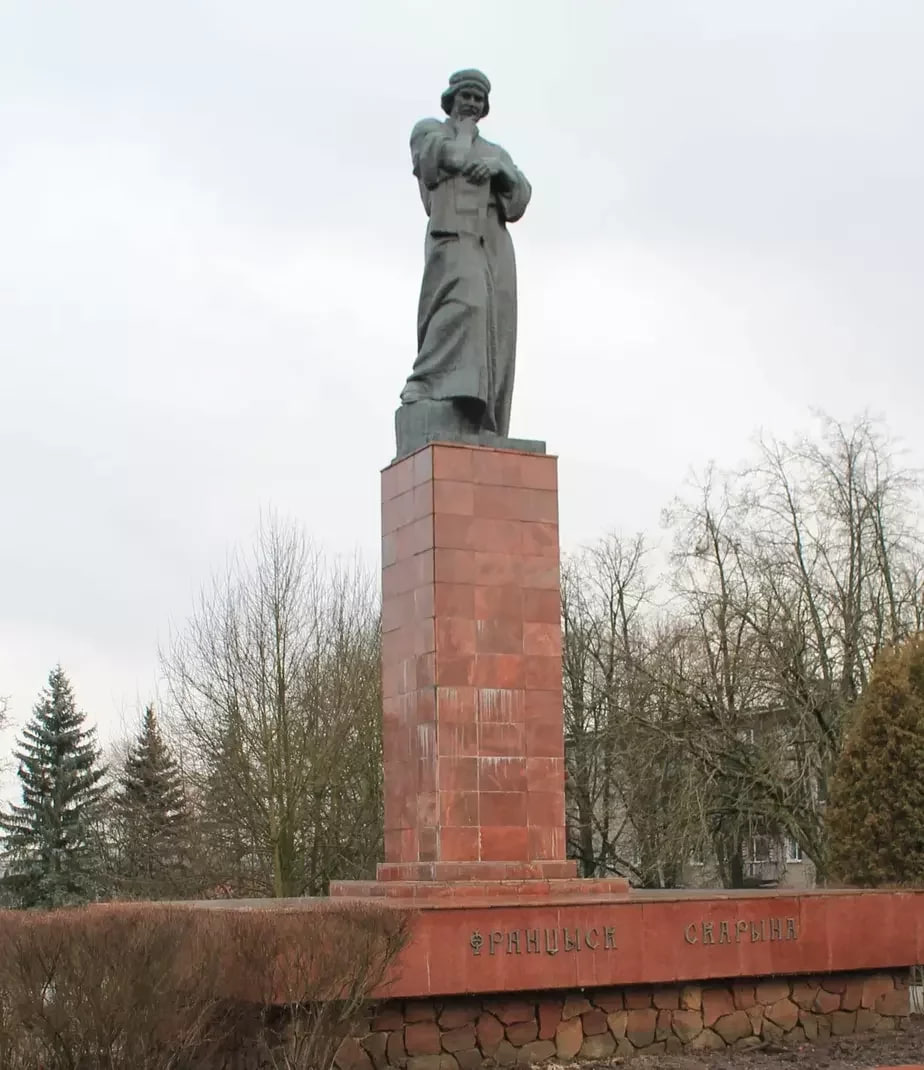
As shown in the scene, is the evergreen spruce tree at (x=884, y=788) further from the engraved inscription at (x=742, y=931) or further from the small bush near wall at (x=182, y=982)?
the small bush near wall at (x=182, y=982)

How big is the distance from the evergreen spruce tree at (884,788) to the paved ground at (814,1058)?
340cm

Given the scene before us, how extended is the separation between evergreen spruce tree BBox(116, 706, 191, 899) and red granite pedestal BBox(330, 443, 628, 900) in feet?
58.3

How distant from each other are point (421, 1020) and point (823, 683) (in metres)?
13.9

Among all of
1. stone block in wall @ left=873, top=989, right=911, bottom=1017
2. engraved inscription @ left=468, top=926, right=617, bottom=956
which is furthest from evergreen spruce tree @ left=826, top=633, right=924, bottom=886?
engraved inscription @ left=468, top=926, right=617, bottom=956

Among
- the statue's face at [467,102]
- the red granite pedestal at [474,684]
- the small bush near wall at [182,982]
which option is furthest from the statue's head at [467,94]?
the small bush near wall at [182,982]

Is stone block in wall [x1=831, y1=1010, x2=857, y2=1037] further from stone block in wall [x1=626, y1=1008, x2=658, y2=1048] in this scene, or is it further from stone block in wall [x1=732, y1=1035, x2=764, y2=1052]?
stone block in wall [x1=626, y1=1008, x2=658, y2=1048]

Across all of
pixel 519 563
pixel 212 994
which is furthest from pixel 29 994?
pixel 519 563

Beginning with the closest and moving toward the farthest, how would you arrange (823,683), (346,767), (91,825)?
(823,683)
(346,767)
(91,825)

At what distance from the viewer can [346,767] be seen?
26609 millimetres

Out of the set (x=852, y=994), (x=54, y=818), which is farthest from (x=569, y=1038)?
(x=54, y=818)

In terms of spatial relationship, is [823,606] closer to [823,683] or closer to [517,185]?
[823,683]

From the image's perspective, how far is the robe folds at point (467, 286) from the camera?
1309 cm

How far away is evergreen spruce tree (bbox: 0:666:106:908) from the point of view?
32.6 metres

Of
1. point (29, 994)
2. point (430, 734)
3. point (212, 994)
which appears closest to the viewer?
point (29, 994)
